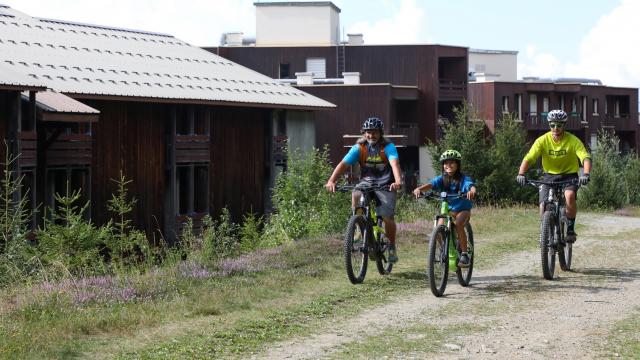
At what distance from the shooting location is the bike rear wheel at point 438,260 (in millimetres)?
11125

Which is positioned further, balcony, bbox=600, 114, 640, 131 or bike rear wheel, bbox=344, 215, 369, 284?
balcony, bbox=600, 114, 640, 131

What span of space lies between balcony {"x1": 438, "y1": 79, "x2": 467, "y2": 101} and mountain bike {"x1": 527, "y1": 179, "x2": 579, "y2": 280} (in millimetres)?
49669

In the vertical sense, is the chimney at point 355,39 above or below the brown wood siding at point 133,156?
above

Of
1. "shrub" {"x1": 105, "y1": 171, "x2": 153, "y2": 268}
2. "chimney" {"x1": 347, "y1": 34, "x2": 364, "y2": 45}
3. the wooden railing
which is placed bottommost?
"shrub" {"x1": 105, "y1": 171, "x2": 153, "y2": 268}

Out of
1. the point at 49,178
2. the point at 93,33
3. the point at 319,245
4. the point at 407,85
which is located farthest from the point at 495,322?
the point at 407,85

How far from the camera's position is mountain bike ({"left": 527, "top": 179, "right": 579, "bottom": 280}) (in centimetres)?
1254

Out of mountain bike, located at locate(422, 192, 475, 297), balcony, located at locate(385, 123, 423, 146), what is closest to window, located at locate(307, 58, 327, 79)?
balcony, located at locate(385, 123, 423, 146)

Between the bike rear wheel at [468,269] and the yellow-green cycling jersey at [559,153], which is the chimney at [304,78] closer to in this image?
the yellow-green cycling jersey at [559,153]

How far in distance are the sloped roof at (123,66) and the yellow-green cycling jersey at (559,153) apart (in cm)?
1146

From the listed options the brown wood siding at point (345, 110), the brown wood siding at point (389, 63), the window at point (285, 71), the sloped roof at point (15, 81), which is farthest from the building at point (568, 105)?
the sloped roof at point (15, 81)

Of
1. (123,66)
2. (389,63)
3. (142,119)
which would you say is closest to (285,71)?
(389,63)

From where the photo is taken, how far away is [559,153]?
13.0 metres

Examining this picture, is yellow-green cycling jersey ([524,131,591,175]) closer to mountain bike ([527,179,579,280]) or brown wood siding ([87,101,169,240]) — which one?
mountain bike ([527,179,579,280])

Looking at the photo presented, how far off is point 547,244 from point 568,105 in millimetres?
61968
